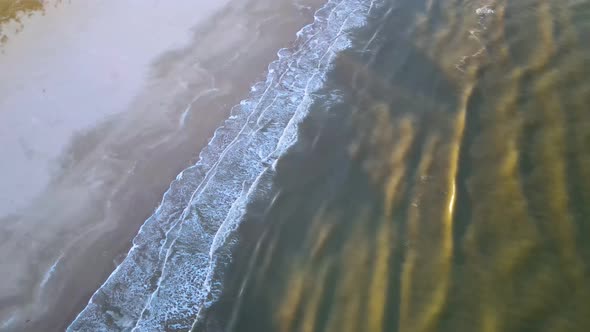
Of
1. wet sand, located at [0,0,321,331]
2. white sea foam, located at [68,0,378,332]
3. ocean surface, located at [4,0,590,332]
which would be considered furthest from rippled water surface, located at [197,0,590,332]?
wet sand, located at [0,0,321,331]

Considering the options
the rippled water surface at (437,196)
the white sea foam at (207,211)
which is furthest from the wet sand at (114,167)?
the rippled water surface at (437,196)

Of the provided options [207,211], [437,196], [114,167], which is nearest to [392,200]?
[437,196]

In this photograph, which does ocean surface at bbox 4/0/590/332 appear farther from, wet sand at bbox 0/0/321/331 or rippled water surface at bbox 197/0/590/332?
wet sand at bbox 0/0/321/331

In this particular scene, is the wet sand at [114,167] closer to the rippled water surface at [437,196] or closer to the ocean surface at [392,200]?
the ocean surface at [392,200]

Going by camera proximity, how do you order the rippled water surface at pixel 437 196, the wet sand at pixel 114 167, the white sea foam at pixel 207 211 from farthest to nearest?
Result: 1. the wet sand at pixel 114 167
2. the white sea foam at pixel 207 211
3. the rippled water surface at pixel 437 196

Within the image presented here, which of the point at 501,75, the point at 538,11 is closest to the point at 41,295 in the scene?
the point at 501,75

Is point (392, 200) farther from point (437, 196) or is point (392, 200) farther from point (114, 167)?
point (114, 167)

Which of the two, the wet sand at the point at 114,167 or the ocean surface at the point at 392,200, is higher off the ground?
the wet sand at the point at 114,167
